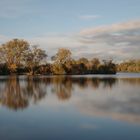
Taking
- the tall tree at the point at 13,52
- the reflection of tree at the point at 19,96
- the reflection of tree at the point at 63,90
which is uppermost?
the tall tree at the point at 13,52

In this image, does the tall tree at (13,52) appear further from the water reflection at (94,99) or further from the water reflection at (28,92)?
the water reflection at (94,99)

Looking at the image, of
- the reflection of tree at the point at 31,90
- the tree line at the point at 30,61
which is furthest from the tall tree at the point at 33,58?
the reflection of tree at the point at 31,90

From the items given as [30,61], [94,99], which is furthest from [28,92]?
[30,61]

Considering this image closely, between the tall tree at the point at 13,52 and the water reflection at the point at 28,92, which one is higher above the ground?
the tall tree at the point at 13,52

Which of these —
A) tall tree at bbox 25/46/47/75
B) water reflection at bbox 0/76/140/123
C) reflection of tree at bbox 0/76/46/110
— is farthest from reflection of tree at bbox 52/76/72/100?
tall tree at bbox 25/46/47/75

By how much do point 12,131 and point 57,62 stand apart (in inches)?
2341

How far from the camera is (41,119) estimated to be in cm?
896

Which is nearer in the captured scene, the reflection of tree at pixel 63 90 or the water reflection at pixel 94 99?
the water reflection at pixel 94 99

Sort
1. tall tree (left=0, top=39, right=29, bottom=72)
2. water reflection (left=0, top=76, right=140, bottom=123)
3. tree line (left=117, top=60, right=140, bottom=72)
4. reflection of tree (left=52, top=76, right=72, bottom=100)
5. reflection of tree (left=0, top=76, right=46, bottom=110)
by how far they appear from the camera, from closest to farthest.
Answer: water reflection (left=0, top=76, right=140, bottom=123) < reflection of tree (left=0, top=76, right=46, bottom=110) < reflection of tree (left=52, top=76, right=72, bottom=100) < tall tree (left=0, top=39, right=29, bottom=72) < tree line (left=117, top=60, right=140, bottom=72)

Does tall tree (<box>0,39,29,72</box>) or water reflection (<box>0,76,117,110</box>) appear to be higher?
tall tree (<box>0,39,29,72</box>)

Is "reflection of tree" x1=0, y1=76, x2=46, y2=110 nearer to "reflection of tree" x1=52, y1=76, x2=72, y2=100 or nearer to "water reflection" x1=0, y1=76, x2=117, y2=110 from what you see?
"water reflection" x1=0, y1=76, x2=117, y2=110

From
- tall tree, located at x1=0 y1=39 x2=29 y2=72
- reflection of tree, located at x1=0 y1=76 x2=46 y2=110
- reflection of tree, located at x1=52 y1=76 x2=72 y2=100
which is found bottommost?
reflection of tree, located at x1=52 y1=76 x2=72 y2=100

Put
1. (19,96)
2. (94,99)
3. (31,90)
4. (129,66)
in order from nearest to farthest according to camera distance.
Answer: (94,99) < (19,96) < (31,90) < (129,66)

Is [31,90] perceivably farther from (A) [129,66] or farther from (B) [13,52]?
(A) [129,66]
